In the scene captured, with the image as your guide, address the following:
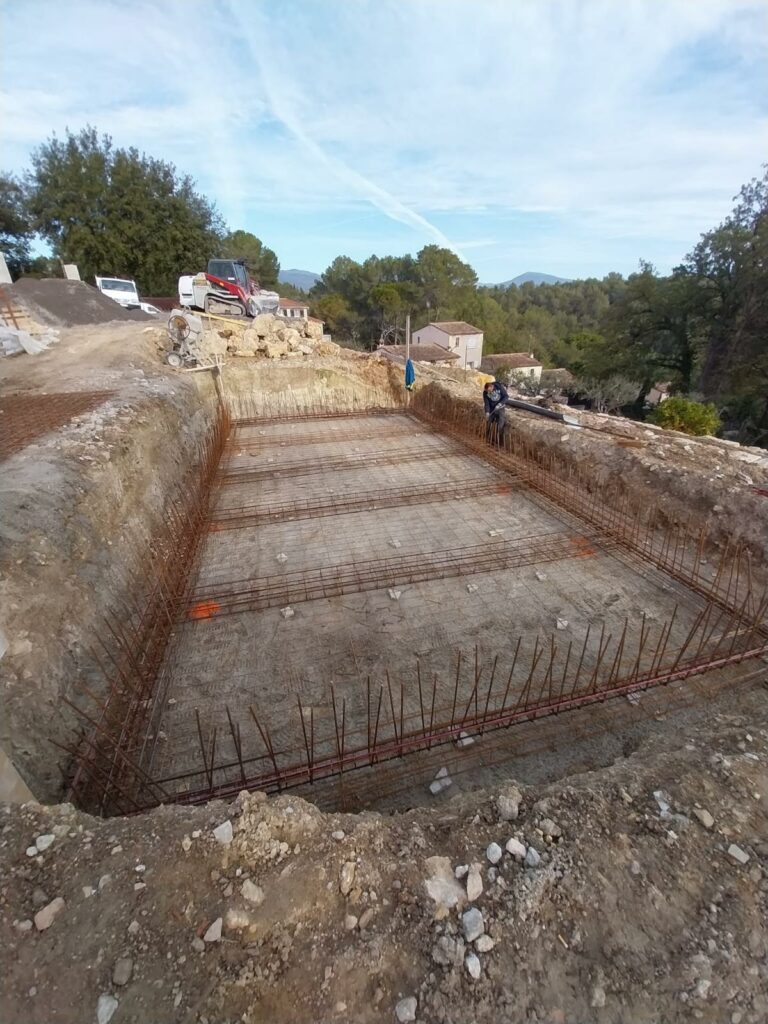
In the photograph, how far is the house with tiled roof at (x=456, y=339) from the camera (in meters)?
32.8

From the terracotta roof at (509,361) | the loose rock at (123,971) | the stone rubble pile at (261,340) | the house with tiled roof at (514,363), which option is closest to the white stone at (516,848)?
the loose rock at (123,971)

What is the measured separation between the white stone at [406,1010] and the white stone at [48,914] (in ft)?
4.41

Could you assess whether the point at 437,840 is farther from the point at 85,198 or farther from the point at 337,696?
the point at 85,198

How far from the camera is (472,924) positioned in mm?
1765

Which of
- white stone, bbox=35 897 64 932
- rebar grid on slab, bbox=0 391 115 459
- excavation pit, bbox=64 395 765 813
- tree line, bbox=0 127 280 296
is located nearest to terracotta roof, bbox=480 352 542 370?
tree line, bbox=0 127 280 296

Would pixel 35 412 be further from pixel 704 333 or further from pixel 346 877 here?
pixel 704 333

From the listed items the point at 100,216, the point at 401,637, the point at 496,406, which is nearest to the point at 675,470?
the point at 496,406

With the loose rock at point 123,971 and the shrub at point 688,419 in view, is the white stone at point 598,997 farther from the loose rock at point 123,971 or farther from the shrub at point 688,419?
the shrub at point 688,419

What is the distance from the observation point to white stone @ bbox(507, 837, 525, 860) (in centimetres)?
201

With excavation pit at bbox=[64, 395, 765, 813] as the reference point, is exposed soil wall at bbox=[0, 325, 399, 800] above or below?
above

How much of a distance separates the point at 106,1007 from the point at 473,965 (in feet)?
4.27

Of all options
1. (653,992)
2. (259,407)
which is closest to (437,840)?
(653,992)

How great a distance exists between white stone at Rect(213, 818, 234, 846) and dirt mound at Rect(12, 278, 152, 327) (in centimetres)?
1583

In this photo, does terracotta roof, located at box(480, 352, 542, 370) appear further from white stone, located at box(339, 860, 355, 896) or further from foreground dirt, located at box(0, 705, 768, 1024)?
white stone, located at box(339, 860, 355, 896)
